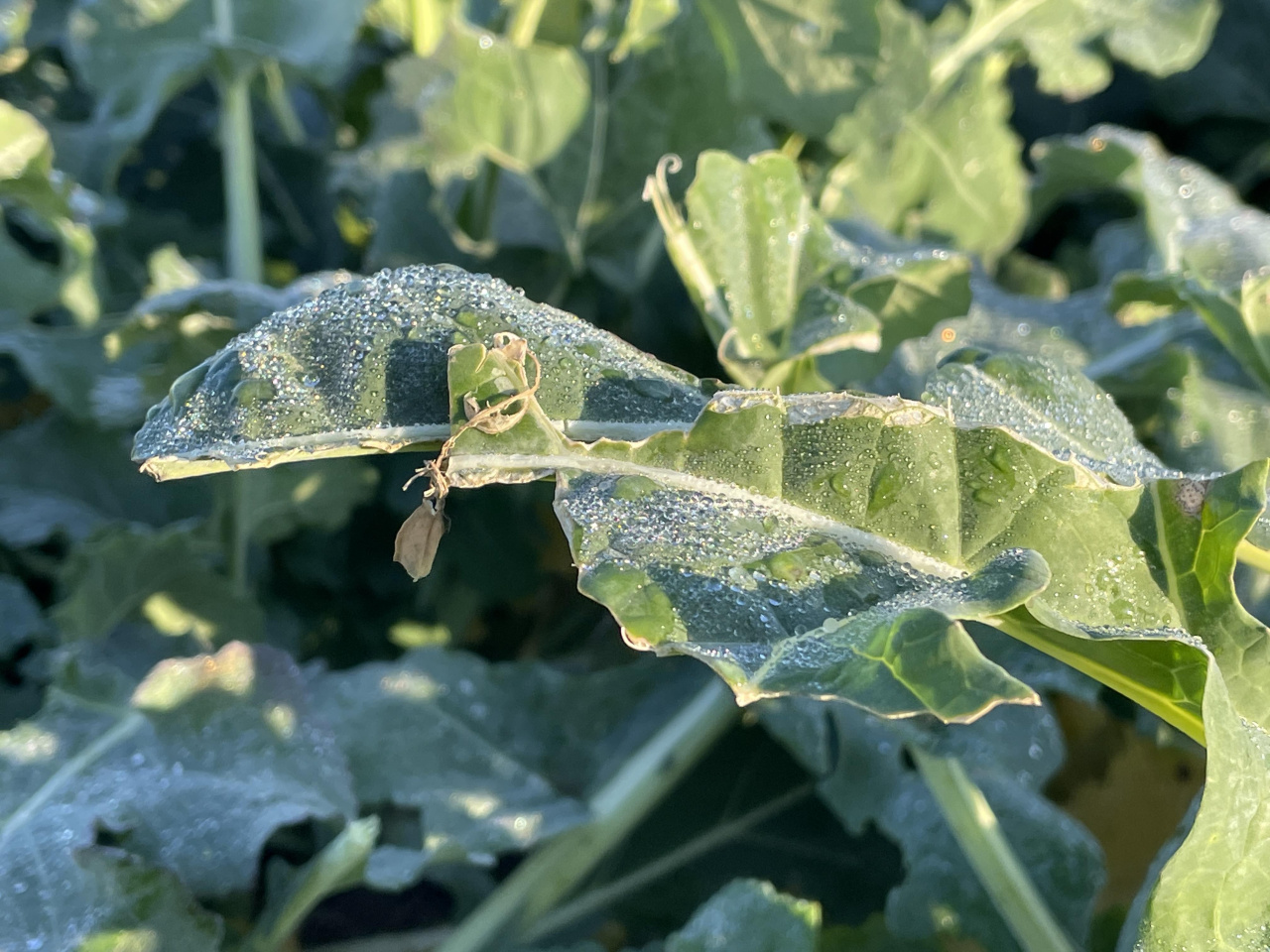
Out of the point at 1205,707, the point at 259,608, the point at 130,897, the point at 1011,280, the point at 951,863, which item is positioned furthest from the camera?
the point at 1011,280

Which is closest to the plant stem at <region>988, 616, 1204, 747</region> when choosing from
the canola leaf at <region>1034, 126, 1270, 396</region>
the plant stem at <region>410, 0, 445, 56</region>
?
the canola leaf at <region>1034, 126, 1270, 396</region>

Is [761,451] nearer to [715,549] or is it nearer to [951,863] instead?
[715,549]

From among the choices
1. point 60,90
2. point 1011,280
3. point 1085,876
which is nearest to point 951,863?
point 1085,876

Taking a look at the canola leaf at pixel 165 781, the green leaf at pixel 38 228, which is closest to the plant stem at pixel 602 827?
the canola leaf at pixel 165 781

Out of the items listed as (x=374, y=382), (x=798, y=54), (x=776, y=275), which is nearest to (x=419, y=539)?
(x=374, y=382)

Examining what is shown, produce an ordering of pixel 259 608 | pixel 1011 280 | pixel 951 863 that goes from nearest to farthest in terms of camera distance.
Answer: pixel 951 863 → pixel 259 608 → pixel 1011 280

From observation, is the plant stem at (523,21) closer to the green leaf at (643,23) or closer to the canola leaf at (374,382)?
the green leaf at (643,23)

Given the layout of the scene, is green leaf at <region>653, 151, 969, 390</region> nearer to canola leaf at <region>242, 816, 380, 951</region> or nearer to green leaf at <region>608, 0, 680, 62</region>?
green leaf at <region>608, 0, 680, 62</region>
